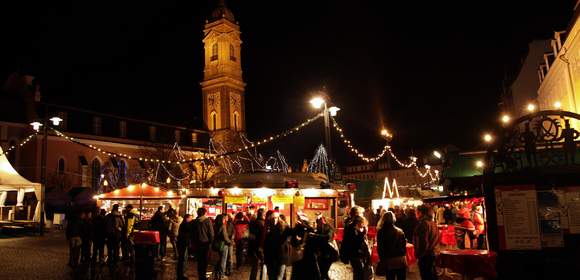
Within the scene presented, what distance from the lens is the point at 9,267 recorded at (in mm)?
16031

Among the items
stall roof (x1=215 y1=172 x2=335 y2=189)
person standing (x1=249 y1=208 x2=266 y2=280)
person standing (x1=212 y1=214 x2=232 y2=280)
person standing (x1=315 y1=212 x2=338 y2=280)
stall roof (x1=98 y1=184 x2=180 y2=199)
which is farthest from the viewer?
stall roof (x1=98 y1=184 x2=180 y2=199)

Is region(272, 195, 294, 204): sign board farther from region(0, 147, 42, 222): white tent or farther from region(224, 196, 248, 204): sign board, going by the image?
region(0, 147, 42, 222): white tent

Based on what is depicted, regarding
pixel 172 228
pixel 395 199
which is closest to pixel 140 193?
pixel 172 228

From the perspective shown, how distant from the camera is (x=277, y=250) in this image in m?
10.4

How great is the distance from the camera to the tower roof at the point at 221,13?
7107 centimetres

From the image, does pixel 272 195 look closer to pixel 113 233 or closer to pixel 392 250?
pixel 113 233

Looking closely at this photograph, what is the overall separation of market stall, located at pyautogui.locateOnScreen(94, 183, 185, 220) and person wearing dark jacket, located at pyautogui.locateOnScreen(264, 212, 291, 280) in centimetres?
1294

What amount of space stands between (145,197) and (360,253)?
16.7m

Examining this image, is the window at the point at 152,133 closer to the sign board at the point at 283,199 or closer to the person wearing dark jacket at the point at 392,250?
the sign board at the point at 283,199

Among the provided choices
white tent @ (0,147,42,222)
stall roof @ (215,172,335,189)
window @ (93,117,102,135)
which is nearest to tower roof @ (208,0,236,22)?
window @ (93,117,102,135)

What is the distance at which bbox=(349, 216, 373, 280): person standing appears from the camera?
9.88 m

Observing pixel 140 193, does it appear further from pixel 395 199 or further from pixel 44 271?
pixel 395 199

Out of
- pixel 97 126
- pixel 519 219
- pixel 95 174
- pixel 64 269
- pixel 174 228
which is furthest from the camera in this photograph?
pixel 97 126

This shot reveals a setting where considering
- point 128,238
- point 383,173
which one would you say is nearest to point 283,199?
point 128,238
